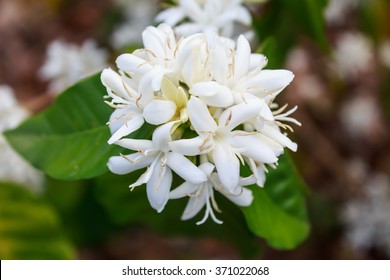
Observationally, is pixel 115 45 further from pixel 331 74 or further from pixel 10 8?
pixel 10 8

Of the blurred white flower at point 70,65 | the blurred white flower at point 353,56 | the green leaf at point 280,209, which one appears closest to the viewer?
the green leaf at point 280,209

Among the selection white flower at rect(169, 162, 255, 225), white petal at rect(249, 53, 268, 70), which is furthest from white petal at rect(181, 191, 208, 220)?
white petal at rect(249, 53, 268, 70)

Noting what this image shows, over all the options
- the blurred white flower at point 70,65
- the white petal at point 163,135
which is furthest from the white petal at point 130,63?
the blurred white flower at point 70,65

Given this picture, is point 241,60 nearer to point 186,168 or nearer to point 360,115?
point 186,168

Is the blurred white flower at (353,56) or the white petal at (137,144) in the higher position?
the white petal at (137,144)

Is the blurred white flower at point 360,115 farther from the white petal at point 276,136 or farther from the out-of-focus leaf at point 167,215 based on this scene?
the white petal at point 276,136

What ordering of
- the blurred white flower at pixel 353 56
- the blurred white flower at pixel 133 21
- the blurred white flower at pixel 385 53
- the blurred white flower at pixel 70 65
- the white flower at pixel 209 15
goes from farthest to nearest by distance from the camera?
the blurred white flower at pixel 353 56 → the blurred white flower at pixel 385 53 → the blurred white flower at pixel 133 21 → the blurred white flower at pixel 70 65 → the white flower at pixel 209 15

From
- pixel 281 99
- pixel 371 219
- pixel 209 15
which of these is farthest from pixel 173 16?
pixel 371 219

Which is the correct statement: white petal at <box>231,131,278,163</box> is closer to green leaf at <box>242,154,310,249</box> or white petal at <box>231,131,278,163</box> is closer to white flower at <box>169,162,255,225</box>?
white flower at <box>169,162,255,225</box>
